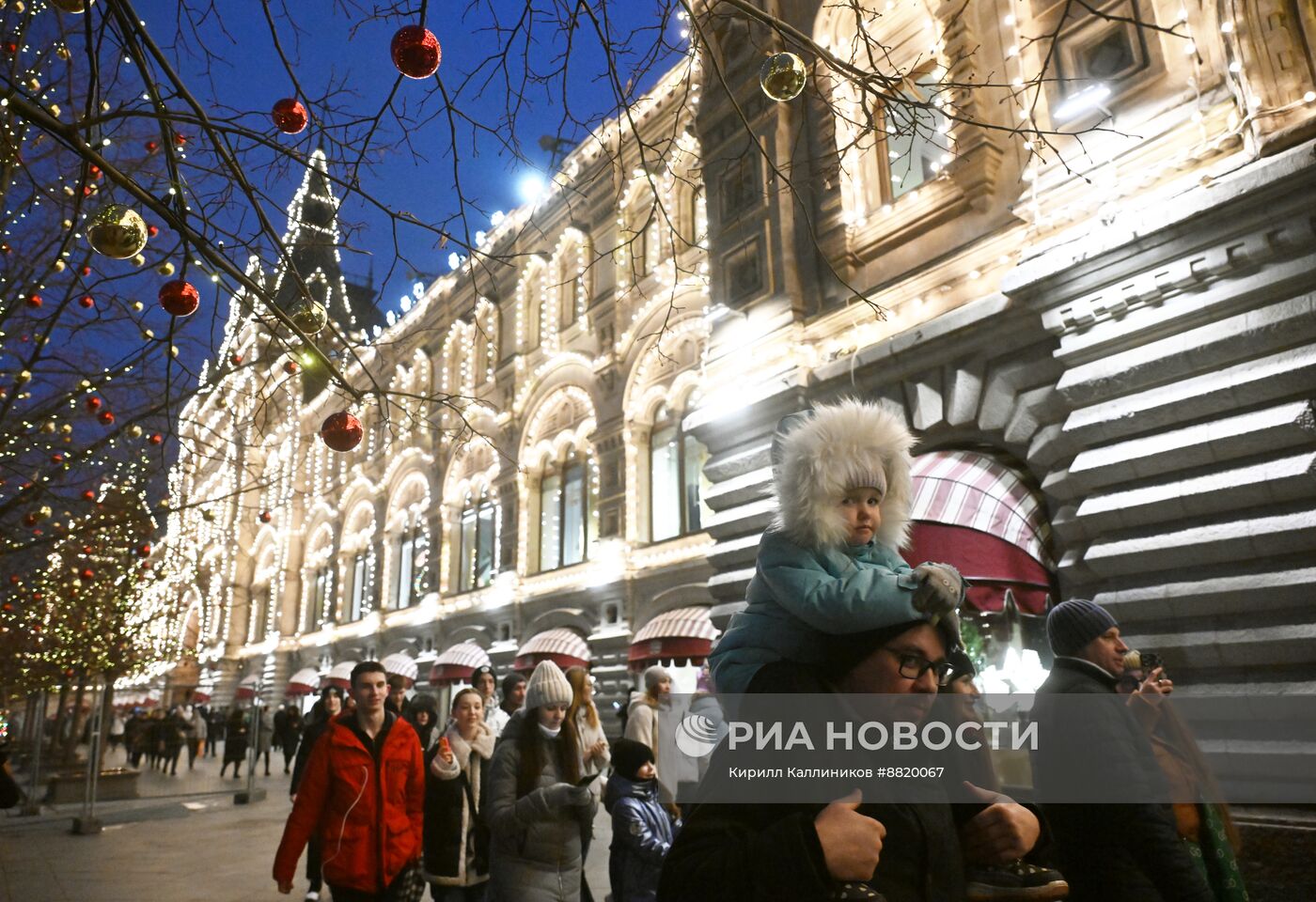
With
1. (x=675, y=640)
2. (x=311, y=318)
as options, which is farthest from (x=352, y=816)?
(x=675, y=640)

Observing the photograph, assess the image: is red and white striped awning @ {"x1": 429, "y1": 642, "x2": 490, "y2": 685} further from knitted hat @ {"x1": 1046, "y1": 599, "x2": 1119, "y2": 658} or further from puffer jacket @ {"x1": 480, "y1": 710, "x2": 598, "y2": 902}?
knitted hat @ {"x1": 1046, "y1": 599, "x2": 1119, "y2": 658}

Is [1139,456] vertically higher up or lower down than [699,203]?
lower down

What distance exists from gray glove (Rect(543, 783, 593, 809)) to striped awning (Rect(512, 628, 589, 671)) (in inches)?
514

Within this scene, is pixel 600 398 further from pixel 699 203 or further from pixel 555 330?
pixel 699 203

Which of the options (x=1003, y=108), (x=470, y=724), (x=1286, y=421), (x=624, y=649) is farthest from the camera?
(x=624, y=649)

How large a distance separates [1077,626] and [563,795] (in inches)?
103

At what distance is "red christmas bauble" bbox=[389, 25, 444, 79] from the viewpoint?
3.22 meters

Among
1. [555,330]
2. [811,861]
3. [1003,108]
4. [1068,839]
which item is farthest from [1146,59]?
[555,330]

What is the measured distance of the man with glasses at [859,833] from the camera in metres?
1.39

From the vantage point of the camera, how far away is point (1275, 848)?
6.07 meters

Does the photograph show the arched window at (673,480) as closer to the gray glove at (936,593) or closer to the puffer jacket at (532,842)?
the puffer jacket at (532,842)

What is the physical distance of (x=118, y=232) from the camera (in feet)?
11.6

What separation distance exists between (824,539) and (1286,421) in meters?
6.43

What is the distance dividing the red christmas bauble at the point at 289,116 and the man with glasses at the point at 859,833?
11.0ft
